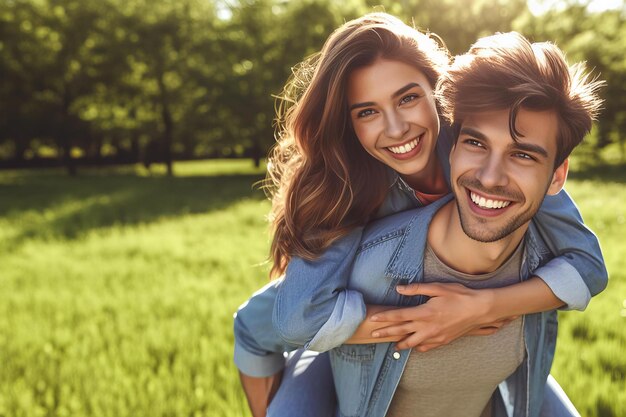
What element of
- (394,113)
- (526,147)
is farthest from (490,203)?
(394,113)

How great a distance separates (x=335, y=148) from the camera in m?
2.46

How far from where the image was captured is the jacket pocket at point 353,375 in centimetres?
197

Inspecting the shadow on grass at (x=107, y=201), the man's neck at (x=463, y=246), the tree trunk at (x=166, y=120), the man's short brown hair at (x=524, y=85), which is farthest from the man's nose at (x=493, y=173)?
the tree trunk at (x=166, y=120)

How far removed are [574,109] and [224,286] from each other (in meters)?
4.84

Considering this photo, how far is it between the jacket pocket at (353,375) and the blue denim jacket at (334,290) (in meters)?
0.19

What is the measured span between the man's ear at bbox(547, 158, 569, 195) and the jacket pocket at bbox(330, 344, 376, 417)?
2.90 feet

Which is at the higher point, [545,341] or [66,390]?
[545,341]

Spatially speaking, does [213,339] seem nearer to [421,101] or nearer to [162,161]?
[421,101]

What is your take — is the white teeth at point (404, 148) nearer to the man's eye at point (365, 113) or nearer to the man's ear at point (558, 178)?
the man's eye at point (365, 113)

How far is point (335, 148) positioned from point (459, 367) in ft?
3.69

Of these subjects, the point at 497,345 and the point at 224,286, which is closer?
the point at 497,345

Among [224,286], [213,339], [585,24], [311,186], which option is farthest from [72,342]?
[585,24]

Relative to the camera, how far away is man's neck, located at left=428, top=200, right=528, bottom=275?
6.10 feet

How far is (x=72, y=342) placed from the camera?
14.5 ft
